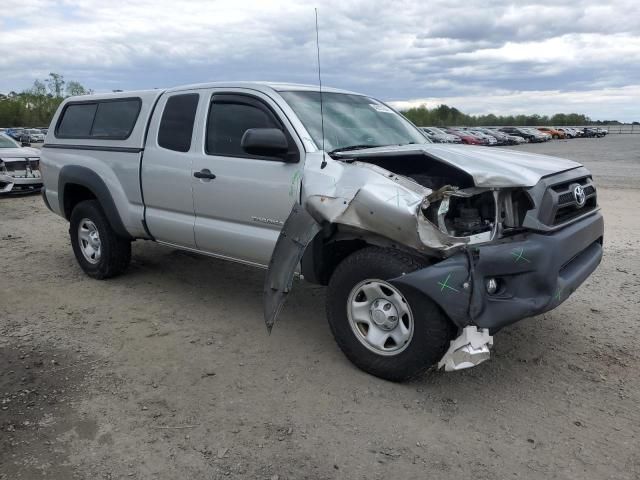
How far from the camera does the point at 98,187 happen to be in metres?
5.71

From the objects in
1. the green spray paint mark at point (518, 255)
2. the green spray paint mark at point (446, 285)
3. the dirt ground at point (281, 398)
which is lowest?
the dirt ground at point (281, 398)

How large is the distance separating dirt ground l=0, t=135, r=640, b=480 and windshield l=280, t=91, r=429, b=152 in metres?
1.60

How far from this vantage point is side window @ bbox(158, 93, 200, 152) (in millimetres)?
4969

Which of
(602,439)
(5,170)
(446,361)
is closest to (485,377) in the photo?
(446,361)

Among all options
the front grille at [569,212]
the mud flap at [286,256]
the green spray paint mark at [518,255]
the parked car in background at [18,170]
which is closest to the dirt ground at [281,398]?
the mud flap at [286,256]

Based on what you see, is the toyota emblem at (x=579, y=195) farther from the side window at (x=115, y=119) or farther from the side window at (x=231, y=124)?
the side window at (x=115, y=119)

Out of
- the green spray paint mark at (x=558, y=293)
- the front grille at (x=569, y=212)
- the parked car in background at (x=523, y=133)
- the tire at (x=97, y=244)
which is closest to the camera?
the green spray paint mark at (x=558, y=293)

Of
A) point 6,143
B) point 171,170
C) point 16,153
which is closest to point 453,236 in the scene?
point 171,170

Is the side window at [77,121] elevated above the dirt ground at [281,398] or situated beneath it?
elevated above

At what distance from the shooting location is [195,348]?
4363 mm

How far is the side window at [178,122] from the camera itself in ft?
16.3

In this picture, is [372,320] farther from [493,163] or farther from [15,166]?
[15,166]

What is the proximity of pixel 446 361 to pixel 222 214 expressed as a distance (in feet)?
7.32

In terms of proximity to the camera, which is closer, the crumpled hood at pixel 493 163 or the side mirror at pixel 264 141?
the crumpled hood at pixel 493 163
